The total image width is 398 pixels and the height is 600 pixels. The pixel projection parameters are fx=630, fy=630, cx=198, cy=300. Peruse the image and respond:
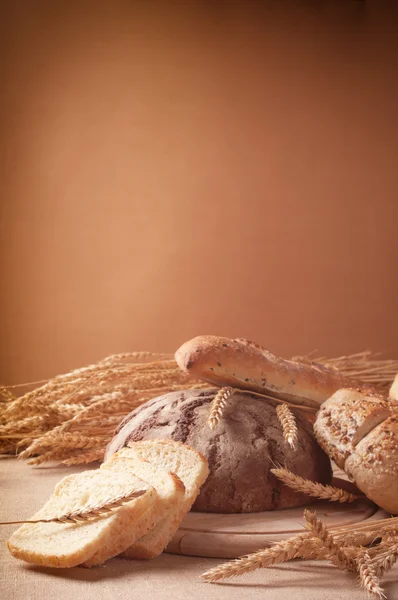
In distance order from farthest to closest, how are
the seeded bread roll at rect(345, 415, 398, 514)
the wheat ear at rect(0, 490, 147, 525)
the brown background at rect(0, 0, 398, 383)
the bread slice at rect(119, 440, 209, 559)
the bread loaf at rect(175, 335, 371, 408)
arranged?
the brown background at rect(0, 0, 398, 383), the bread loaf at rect(175, 335, 371, 408), the seeded bread roll at rect(345, 415, 398, 514), the bread slice at rect(119, 440, 209, 559), the wheat ear at rect(0, 490, 147, 525)

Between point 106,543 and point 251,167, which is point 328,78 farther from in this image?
point 106,543

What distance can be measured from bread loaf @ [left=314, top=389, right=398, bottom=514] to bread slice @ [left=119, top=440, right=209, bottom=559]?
36 centimetres

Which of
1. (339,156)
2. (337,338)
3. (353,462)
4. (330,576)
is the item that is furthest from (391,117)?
(330,576)

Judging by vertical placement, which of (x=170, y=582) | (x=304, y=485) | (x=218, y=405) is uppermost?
(x=218, y=405)

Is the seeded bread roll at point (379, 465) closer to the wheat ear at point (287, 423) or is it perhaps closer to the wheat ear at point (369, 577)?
the wheat ear at point (287, 423)

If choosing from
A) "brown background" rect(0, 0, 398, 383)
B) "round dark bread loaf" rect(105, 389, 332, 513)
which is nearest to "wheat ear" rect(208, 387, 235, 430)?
"round dark bread loaf" rect(105, 389, 332, 513)

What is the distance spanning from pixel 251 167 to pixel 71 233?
56.8 inches

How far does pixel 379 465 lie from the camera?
4.95ft

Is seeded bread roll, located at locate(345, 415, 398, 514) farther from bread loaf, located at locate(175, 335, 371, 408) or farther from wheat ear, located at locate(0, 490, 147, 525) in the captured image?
wheat ear, located at locate(0, 490, 147, 525)

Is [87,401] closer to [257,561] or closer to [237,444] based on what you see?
[237,444]

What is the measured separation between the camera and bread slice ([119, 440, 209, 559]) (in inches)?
52.6

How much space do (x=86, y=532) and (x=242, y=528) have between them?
361mm

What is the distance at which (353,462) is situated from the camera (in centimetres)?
156

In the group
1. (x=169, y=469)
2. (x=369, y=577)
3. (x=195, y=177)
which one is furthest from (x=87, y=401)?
(x=195, y=177)
